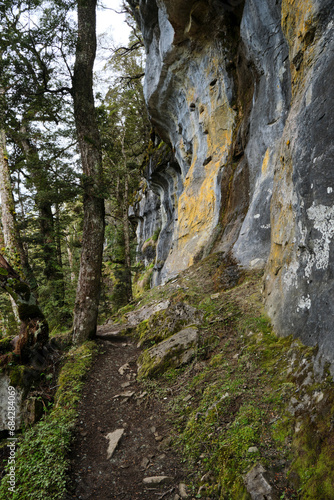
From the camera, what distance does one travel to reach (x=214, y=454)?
316cm

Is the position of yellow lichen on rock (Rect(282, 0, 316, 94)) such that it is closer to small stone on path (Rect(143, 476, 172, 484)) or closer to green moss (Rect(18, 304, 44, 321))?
small stone on path (Rect(143, 476, 172, 484))

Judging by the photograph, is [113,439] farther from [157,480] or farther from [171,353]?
[171,353]

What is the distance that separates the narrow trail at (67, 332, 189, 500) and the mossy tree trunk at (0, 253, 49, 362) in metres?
1.53

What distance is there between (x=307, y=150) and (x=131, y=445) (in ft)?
16.5

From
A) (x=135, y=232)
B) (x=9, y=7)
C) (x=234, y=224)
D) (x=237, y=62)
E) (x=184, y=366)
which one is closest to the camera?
(x=184, y=366)

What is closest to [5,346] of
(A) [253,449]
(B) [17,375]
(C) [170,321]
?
(B) [17,375]

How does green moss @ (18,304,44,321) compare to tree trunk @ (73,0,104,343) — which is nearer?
green moss @ (18,304,44,321)

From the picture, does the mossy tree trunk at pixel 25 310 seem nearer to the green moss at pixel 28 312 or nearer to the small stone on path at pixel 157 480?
the green moss at pixel 28 312

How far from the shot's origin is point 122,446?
156 inches

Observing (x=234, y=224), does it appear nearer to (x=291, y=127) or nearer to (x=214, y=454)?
(x=291, y=127)

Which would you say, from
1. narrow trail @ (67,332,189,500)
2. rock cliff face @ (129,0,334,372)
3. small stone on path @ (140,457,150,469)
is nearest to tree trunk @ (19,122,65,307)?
rock cliff face @ (129,0,334,372)

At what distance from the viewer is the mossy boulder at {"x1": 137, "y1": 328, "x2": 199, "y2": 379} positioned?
538 centimetres

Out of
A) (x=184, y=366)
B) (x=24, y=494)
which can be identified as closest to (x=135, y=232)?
(x=184, y=366)

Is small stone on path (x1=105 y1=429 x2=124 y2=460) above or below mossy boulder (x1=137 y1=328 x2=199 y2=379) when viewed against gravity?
below
